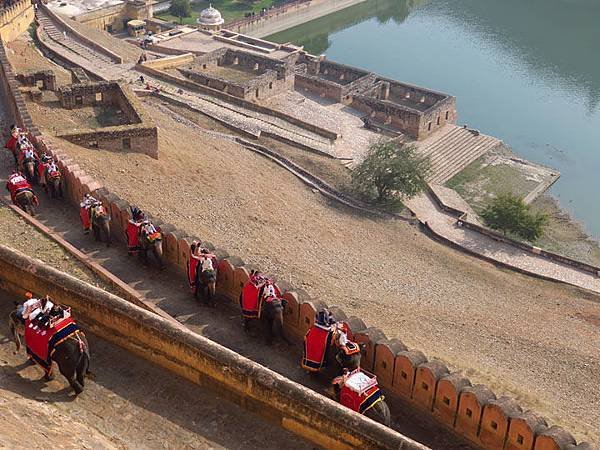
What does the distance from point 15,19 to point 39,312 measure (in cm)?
2732

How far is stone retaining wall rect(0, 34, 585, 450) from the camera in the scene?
28.8 feet

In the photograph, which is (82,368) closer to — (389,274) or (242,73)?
(389,274)

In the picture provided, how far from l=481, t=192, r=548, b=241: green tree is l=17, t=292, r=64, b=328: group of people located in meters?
21.1

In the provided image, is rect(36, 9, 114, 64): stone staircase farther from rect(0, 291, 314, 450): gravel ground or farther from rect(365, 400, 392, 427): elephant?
rect(365, 400, 392, 427): elephant

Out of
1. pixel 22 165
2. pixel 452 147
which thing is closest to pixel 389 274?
pixel 22 165

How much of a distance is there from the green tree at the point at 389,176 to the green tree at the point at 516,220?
3.01 m

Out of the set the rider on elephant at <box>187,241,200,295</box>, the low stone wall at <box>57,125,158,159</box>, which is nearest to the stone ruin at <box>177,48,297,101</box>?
the low stone wall at <box>57,125,158,159</box>

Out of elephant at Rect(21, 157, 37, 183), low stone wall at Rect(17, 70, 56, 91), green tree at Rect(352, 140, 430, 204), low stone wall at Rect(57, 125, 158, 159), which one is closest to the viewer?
elephant at Rect(21, 157, 37, 183)

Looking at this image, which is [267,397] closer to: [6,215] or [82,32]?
[6,215]

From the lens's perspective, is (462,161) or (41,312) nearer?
(41,312)

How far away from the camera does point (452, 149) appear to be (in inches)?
1396

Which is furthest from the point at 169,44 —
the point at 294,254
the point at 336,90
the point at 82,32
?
the point at 294,254

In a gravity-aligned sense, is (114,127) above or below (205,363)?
below

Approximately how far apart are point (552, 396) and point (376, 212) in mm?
13541
